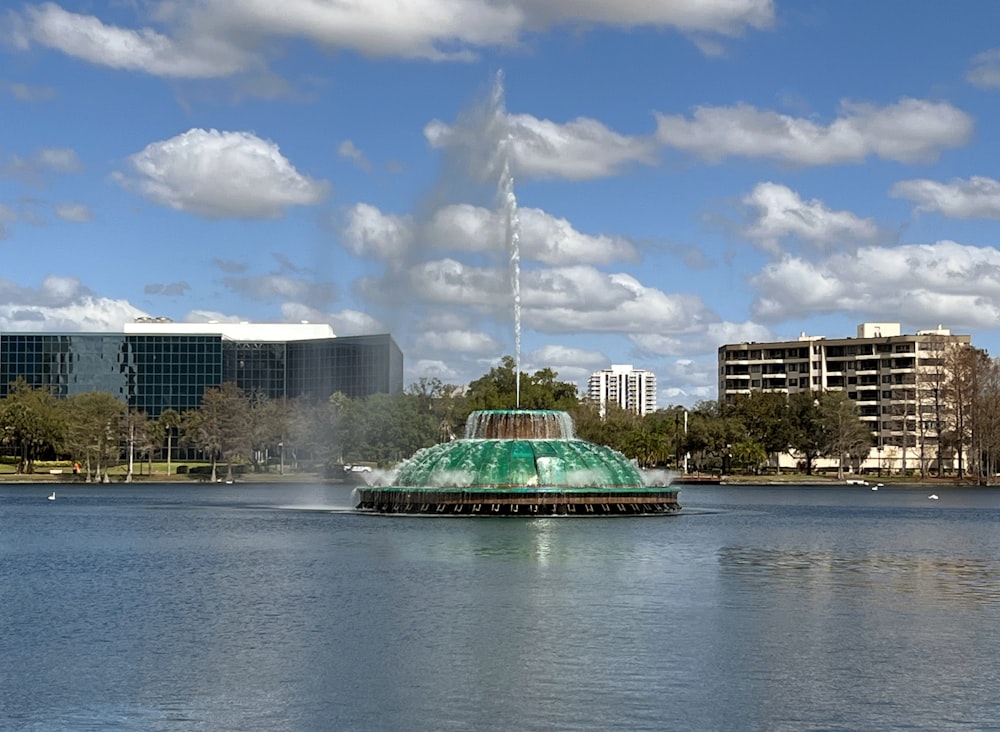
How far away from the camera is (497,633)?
95.0 feet

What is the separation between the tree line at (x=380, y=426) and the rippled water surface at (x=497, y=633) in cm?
11312

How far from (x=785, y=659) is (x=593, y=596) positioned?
34.0 feet

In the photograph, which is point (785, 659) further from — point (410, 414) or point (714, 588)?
point (410, 414)

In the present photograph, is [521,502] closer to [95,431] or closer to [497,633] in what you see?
[497,633]

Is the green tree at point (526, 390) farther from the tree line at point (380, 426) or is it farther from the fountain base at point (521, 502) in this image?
the fountain base at point (521, 502)

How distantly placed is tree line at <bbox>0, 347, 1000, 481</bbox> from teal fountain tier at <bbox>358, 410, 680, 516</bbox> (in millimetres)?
87318

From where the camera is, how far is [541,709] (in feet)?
69.1

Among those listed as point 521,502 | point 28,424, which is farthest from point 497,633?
point 28,424

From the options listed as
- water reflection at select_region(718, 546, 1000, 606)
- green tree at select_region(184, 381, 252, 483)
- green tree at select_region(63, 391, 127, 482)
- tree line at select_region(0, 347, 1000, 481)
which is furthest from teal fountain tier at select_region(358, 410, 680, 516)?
green tree at select_region(184, 381, 252, 483)

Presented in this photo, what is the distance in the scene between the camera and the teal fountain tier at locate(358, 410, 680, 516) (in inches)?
2771

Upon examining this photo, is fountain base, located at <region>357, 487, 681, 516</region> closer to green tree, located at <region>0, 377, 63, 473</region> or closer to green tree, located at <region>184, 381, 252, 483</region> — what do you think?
green tree, located at <region>184, 381, 252, 483</region>

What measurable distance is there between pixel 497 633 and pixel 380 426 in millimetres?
139689

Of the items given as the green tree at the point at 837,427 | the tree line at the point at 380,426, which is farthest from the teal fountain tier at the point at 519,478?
the green tree at the point at 837,427

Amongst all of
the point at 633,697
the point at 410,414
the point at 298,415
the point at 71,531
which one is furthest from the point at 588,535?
the point at 298,415
